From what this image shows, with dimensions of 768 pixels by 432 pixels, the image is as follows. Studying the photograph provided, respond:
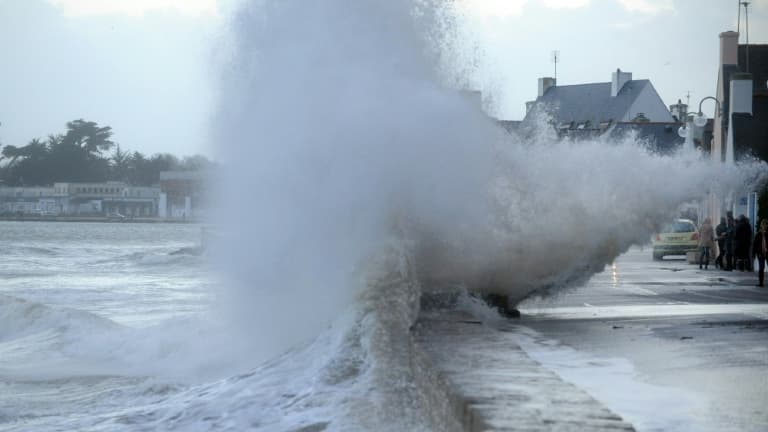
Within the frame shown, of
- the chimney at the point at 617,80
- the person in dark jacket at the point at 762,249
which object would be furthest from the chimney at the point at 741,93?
the chimney at the point at 617,80

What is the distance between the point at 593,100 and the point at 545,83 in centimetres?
574

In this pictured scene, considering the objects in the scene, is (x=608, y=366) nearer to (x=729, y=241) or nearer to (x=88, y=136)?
(x=729, y=241)

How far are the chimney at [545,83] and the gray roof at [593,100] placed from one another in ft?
2.44

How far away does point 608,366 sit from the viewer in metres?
9.15

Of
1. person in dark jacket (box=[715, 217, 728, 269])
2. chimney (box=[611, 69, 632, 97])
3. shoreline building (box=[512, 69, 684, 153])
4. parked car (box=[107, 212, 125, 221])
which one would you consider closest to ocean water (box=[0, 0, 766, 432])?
person in dark jacket (box=[715, 217, 728, 269])

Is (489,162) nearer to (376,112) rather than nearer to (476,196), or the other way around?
(476,196)

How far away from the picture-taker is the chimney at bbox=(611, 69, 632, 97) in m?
87.4

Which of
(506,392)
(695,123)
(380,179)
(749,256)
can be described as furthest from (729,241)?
(506,392)

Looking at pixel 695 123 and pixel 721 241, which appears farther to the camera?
pixel 695 123

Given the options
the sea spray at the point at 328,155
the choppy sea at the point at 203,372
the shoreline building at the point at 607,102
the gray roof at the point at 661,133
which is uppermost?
the shoreline building at the point at 607,102

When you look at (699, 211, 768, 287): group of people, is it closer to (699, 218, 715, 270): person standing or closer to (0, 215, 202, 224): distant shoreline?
(699, 218, 715, 270): person standing

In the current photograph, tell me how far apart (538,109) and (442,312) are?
5475 mm

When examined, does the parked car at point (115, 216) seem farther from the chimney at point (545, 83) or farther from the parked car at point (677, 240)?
the parked car at point (677, 240)

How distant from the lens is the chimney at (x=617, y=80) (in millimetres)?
87438
